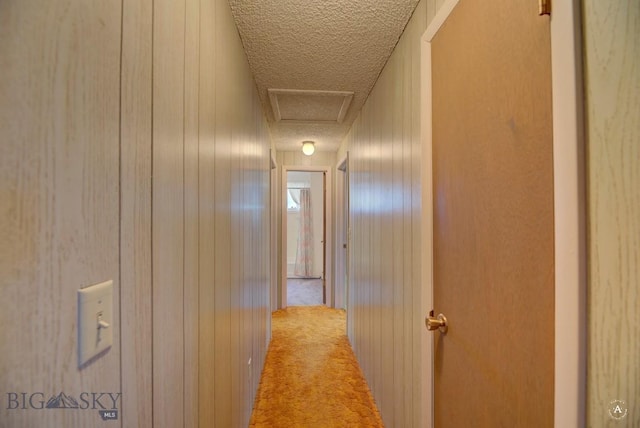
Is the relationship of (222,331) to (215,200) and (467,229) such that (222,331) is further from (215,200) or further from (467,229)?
(467,229)

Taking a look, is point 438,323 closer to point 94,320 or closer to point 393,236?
point 393,236

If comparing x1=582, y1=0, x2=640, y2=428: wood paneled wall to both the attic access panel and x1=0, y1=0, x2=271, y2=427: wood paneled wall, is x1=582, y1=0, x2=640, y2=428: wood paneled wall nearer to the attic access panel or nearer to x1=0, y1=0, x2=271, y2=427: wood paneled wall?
x1=0, y1=0, x2=271, y2=427: wood paneled wall

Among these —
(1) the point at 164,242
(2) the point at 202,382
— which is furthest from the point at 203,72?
(2) the point at 202,382

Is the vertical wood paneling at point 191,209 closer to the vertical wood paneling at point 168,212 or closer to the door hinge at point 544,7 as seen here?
the vertical wood paneling at point 168,212

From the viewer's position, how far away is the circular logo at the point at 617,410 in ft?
1.67

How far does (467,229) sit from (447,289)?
269mm

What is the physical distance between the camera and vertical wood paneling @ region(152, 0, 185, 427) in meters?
0.69

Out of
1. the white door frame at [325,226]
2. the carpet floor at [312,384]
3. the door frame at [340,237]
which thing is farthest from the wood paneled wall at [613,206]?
the white door frame at [325,226]

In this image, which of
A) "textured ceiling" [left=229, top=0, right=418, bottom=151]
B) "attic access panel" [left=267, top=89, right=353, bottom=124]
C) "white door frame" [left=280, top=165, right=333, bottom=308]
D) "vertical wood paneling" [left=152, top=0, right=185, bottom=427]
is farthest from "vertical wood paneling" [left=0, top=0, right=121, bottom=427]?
"white door frame" [left=280, top=165, right=333, bottom=308]

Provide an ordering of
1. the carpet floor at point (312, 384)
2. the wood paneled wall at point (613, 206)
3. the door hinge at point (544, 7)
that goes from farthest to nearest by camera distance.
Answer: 1. the carpet floor at point (312, 384)
2. the door hinge at point (544, 7)
3. the wood paneled wall at point (613, 206)

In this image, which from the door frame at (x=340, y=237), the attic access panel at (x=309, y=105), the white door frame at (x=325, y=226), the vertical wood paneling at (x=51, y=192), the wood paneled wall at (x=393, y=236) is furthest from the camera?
the white door frame at (x=325, y=226)

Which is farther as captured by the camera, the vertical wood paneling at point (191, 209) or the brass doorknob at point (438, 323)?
the brass doorknob at point (438, 323)

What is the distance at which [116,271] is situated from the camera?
542 millimetres

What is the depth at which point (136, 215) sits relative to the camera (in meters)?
0.61
